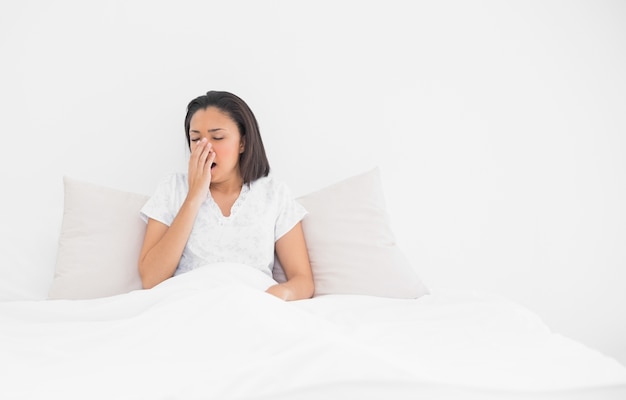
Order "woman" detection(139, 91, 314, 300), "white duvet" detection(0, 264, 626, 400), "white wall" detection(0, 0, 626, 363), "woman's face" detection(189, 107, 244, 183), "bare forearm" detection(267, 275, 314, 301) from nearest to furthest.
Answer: "white duvet" detection(0, 264, 626, 400) → "bare forearm" detection(267, 275, 314, 301) → "woman" detection(139, 91, 314, 300) → "woman's face" detection(189, 107, 244, 183) → "white wall" detection(0, 0, 626, 363)

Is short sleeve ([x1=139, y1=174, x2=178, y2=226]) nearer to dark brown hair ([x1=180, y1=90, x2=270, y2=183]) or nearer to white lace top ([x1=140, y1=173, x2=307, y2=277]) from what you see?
white lace top ([x1=140, y1=173, x2=307, y2=277])

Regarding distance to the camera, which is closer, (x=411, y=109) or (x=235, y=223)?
(x=235, y=223)

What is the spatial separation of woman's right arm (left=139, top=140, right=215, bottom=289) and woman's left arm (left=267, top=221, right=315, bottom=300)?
0.95ft

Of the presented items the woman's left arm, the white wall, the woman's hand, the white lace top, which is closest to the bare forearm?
the woman's left arm

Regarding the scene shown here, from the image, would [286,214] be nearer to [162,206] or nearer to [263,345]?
[162,206]

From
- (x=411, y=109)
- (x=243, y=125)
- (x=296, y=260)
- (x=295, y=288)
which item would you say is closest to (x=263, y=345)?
(x=295, y=288)

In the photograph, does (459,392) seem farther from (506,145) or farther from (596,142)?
(596,142)

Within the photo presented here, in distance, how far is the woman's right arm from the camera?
1470mm

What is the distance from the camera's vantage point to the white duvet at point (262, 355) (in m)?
0.69

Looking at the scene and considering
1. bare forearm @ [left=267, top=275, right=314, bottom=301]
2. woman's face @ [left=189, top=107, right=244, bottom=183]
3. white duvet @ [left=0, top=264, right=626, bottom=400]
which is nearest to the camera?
white duvet @ [left=0, top=264, right=626, bottom=400]

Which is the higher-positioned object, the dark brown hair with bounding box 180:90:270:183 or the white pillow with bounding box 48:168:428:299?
the dark brown hair with bounding box 180:90:270:183

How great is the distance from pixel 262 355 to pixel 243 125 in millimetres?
1047

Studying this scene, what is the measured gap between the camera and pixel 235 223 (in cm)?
159

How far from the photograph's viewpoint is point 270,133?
1.95m
